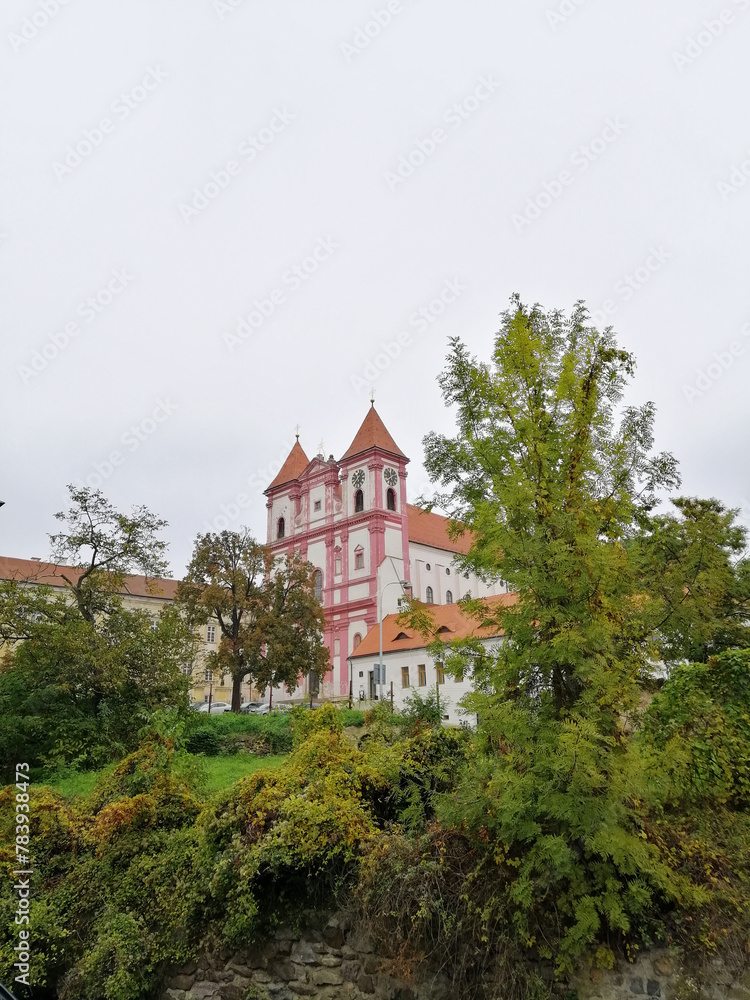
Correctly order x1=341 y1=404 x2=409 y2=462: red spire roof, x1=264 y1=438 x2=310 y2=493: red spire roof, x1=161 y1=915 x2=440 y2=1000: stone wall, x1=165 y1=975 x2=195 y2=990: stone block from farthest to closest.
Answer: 1. x1=264 y1=438 x2=310 y2=493: red spire roof
2. x1=341 y1=404 x2=409 y2=462: red spire roof
3. x1=165 y1=975 x2=195 y2=990: stone block
4. x1=161 y1=915 x2=440 y2=1000: stone wall

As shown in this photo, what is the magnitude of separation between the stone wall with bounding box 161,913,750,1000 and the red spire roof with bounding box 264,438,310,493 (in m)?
51.5

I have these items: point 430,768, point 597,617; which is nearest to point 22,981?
point 430,768

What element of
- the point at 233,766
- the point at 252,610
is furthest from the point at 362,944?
the point at 252,610

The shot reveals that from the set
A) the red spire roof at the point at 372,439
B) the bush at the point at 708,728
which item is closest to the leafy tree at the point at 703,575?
the bush at the point at 708,728

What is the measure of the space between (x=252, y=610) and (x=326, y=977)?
25993mm

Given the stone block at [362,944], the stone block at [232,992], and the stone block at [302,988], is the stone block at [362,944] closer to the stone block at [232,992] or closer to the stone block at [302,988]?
the stone block at [302,988]

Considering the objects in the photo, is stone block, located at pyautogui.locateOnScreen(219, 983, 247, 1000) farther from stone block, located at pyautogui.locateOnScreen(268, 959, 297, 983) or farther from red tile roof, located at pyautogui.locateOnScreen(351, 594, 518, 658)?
red tile roof, located at pyautogui.locateOnScreen(351, 594, 518, 658)

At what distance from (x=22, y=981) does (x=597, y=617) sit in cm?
896

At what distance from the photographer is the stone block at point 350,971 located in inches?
321

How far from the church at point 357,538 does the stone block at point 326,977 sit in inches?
1516

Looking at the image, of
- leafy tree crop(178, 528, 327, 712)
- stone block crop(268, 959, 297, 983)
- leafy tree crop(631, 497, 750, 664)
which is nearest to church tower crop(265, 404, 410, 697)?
leafy tree crop(178, 528, 327, 712)

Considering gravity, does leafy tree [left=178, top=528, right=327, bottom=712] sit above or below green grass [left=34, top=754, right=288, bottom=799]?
above

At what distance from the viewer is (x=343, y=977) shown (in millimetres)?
8219

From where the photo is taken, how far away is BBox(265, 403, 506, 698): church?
5053cm
